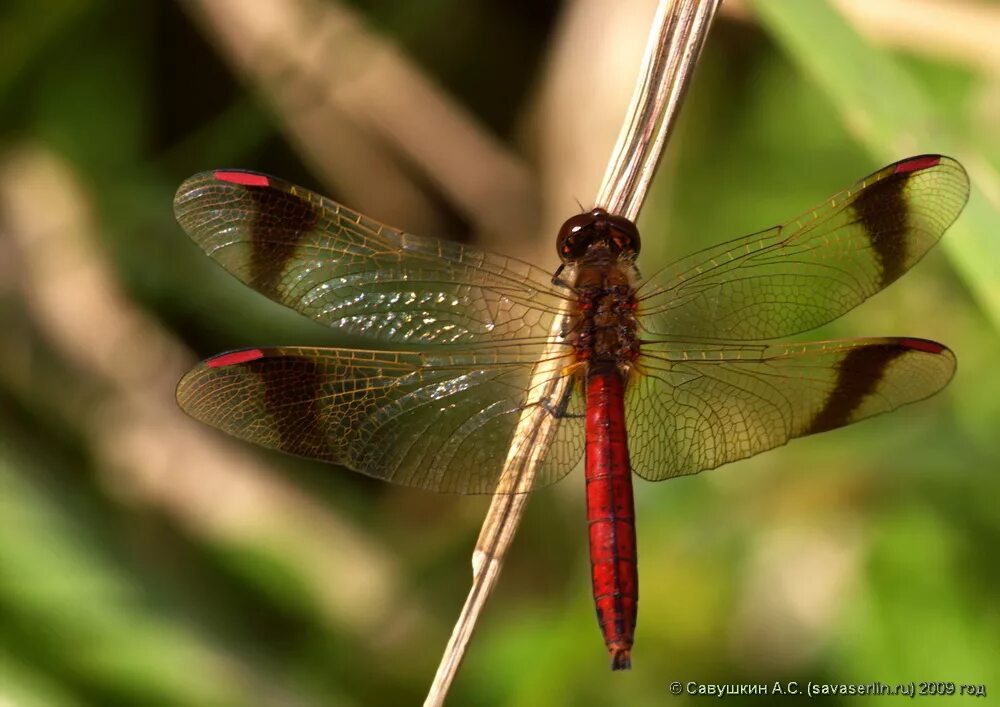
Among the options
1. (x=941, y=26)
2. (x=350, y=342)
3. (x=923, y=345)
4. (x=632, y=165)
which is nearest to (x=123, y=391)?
(x=350, y=342)

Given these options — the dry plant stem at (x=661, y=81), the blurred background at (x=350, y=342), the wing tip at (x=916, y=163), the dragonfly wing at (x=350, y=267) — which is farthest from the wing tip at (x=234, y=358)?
the wing tip at (x=916, y=163)

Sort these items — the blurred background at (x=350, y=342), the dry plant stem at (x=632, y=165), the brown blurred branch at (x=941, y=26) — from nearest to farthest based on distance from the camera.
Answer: the dry plant stem at (x=632, y=165) → the blurred background at (x=350, y=342) → the brown blurred branch at (x=941, y=26)

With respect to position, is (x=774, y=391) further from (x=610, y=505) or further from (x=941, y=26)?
(x=941, y=26)

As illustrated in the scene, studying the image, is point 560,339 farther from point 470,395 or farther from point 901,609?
point 901,609

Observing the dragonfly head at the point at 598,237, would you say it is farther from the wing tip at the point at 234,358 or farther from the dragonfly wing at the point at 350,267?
the wing tip at the point at 234,358

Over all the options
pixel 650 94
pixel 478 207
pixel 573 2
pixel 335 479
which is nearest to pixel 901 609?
pixel 650 94

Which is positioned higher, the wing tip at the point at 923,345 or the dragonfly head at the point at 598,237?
the dragonfly head at the point at 598,237

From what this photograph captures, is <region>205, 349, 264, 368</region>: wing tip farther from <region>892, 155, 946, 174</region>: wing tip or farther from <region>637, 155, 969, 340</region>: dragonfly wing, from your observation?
<region>892, 155, 946, 174</region>: wing tip
